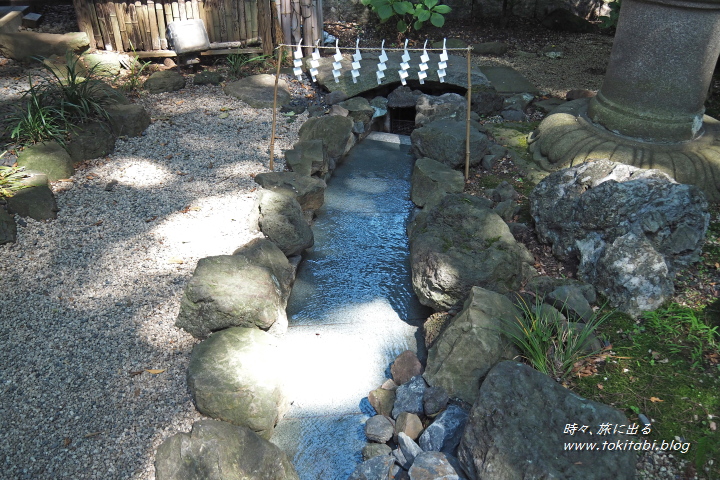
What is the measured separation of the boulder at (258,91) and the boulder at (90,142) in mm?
1716

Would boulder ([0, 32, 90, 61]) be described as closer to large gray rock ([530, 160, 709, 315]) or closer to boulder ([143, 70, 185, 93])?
boulder ([143, 70, 185, 93])

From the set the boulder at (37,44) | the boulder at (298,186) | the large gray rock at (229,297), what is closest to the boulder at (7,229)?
the large gray rock at (229,297)

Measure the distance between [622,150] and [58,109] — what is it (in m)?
5.05

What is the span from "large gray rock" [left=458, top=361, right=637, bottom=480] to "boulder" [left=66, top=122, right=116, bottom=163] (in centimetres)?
415

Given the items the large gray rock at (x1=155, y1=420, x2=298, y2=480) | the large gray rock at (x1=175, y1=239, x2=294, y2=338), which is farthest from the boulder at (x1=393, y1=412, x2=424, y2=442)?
the large gray rock at (x1=175, y1=239, x2=294, y2=338)

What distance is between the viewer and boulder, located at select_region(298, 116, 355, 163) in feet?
19.1

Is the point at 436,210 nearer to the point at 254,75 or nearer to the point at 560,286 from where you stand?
the point at 560,286

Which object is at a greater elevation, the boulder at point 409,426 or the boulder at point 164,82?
the boulder at point 164,82

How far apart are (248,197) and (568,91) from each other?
4508 mm

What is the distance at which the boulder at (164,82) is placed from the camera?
6.61m

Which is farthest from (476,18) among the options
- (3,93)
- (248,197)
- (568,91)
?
(3,93)

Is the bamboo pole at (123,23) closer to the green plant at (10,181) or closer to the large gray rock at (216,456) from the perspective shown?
the green plant at (10,181)

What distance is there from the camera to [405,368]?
3453 millimetres

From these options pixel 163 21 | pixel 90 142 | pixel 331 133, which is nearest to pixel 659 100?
pixel 331 133
